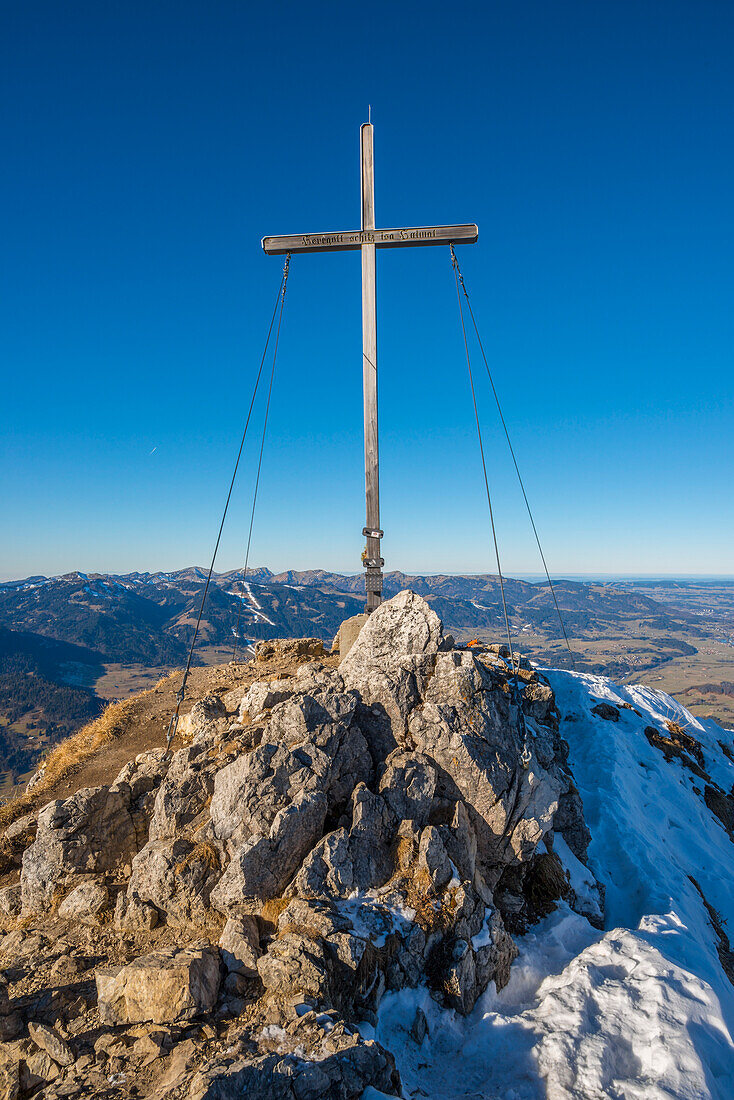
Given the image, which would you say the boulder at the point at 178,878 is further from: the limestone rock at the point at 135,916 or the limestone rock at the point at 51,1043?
the limestone rock at the point at 51,1043

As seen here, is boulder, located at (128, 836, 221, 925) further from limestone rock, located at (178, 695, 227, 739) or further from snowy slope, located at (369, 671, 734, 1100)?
limestone rock, located at (178, 695, 227, 739)

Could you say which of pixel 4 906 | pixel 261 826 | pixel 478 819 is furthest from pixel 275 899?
pixel 4 906

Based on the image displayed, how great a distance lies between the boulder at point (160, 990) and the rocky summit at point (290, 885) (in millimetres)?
25

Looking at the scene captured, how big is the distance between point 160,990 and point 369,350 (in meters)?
13.6

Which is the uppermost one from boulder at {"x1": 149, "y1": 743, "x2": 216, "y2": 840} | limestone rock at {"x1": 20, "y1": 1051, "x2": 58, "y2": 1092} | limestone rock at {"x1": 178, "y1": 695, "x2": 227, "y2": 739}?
limestone rock at {"x1": 178, "y1": 695, "x2": 227, "y2": 739}

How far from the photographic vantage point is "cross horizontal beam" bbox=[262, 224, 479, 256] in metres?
13.0

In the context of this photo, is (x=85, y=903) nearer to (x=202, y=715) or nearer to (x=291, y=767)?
(x=291, y=767)

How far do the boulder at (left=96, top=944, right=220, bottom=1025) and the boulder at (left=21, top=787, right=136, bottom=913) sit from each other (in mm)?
3113

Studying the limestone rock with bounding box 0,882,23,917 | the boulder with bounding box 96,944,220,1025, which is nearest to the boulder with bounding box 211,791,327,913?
the boulder with bounding box 96,944,220,1025

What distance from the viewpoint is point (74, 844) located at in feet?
31.4

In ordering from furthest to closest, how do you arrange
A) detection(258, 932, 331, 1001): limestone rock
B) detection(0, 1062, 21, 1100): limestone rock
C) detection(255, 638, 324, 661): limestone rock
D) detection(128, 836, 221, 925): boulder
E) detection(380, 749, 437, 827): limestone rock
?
detection(255, 638, 324, 661): limestone rock → detection(380, 749, 437, 827): limestone rock → detection(128, 836, 221, 925): boulder → detection(258, 932, 331, 1001): limestone rock → detection(0, 1062, 21, 1100): limestone rock

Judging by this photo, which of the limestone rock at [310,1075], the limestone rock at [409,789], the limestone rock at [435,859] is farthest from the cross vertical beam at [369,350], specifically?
the limestone rock at [310,1075]

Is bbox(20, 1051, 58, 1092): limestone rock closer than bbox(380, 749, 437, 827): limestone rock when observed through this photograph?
Yes

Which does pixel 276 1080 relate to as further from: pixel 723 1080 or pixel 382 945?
pixel 723 1080
